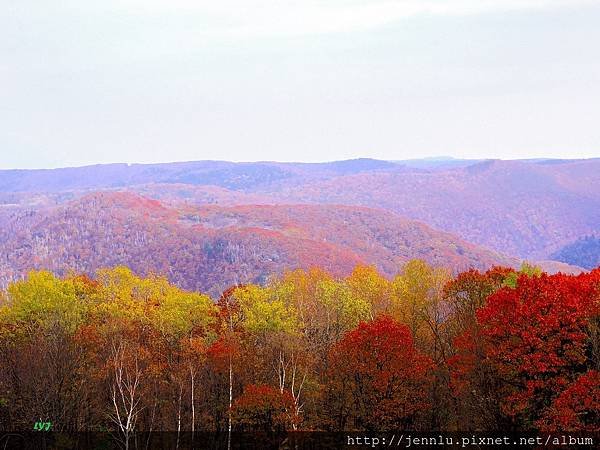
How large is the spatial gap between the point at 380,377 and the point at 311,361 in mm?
7493

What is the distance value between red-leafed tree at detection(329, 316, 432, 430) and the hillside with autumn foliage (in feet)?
0.35

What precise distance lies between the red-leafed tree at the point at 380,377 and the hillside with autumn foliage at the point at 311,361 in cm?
11

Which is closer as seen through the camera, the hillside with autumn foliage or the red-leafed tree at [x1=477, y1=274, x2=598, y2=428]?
the red-leafed tree at [x1=477, y1=274, x2=598, y2=428]

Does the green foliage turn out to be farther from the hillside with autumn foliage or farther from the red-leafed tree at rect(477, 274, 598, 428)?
the red-leafed tree at rect(477, 274, 598, 428)

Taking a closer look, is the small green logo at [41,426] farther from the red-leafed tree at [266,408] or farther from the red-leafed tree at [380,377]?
→ the red-leafed tree at [380,377]

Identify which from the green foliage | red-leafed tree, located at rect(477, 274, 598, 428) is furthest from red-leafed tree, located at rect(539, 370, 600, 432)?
the green foliage

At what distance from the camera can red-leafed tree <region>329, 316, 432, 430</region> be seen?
48438 millimetres

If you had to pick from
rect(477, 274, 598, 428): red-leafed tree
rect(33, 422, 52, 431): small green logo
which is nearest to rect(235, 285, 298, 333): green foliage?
rect(33, 422, 52, 431): small green logo

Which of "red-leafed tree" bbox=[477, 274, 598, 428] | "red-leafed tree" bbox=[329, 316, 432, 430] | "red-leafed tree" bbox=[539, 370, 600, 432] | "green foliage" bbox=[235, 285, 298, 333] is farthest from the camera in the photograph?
"green foliage" bbox=[235, 285, 298, 333]

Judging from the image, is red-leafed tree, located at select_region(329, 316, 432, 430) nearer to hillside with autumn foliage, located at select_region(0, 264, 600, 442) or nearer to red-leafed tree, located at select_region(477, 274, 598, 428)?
hillside with autumn foliage, located at select_region(0, 264, 600, 442)

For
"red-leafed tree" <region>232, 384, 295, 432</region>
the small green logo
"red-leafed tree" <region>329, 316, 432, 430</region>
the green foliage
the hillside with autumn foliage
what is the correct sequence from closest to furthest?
the hillside with autumn foliage
the small green logo
"red-leafed tree" <region>232, 384, 295, 432</region>
"red-leafed tree" <region>329, 316, 432, 430</region>
the green foliage

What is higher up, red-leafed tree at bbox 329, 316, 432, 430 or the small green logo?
red-leafed tree at bbox 329, 316, 432, 430

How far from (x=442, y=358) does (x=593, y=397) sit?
1989 cm

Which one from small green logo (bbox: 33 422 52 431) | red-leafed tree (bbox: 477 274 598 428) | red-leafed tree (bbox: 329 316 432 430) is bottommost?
small green logo (bbox: 33 422 52 431)
